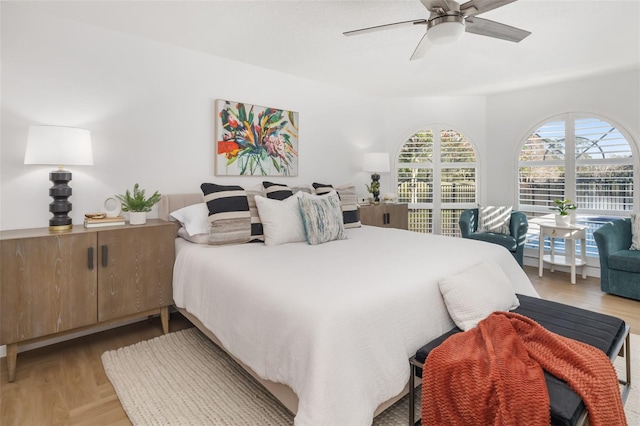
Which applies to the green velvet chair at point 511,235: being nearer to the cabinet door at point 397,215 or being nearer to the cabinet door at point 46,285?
the cabinet door at point 397,215

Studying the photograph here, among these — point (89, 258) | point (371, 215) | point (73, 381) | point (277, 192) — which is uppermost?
point (277, 192)

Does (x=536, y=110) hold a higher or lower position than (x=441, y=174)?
higher

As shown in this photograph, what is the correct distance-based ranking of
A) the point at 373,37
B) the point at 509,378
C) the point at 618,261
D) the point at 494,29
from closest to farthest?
1. the point at 509,378
2. the point at 494,29
3. the point at 373,37
4. the point at 618,261

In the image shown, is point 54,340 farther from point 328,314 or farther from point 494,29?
point 494,29

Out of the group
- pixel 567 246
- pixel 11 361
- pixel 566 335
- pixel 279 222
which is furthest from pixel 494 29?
pixel 11 361

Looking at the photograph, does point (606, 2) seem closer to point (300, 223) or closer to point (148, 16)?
point (300, 223)

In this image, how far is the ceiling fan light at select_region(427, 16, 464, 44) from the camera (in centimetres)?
206

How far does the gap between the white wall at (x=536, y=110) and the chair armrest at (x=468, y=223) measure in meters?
0.79

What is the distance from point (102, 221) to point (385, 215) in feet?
10.4

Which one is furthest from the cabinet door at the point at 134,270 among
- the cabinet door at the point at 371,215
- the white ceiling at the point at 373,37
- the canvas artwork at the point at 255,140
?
the cabinet door at the point at 371,215

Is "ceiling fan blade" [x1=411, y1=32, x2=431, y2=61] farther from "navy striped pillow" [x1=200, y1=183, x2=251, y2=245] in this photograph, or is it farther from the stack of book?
the stack of book

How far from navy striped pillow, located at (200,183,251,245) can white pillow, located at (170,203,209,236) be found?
87 mm

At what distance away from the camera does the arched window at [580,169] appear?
4102 mm

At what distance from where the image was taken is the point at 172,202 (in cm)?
296
